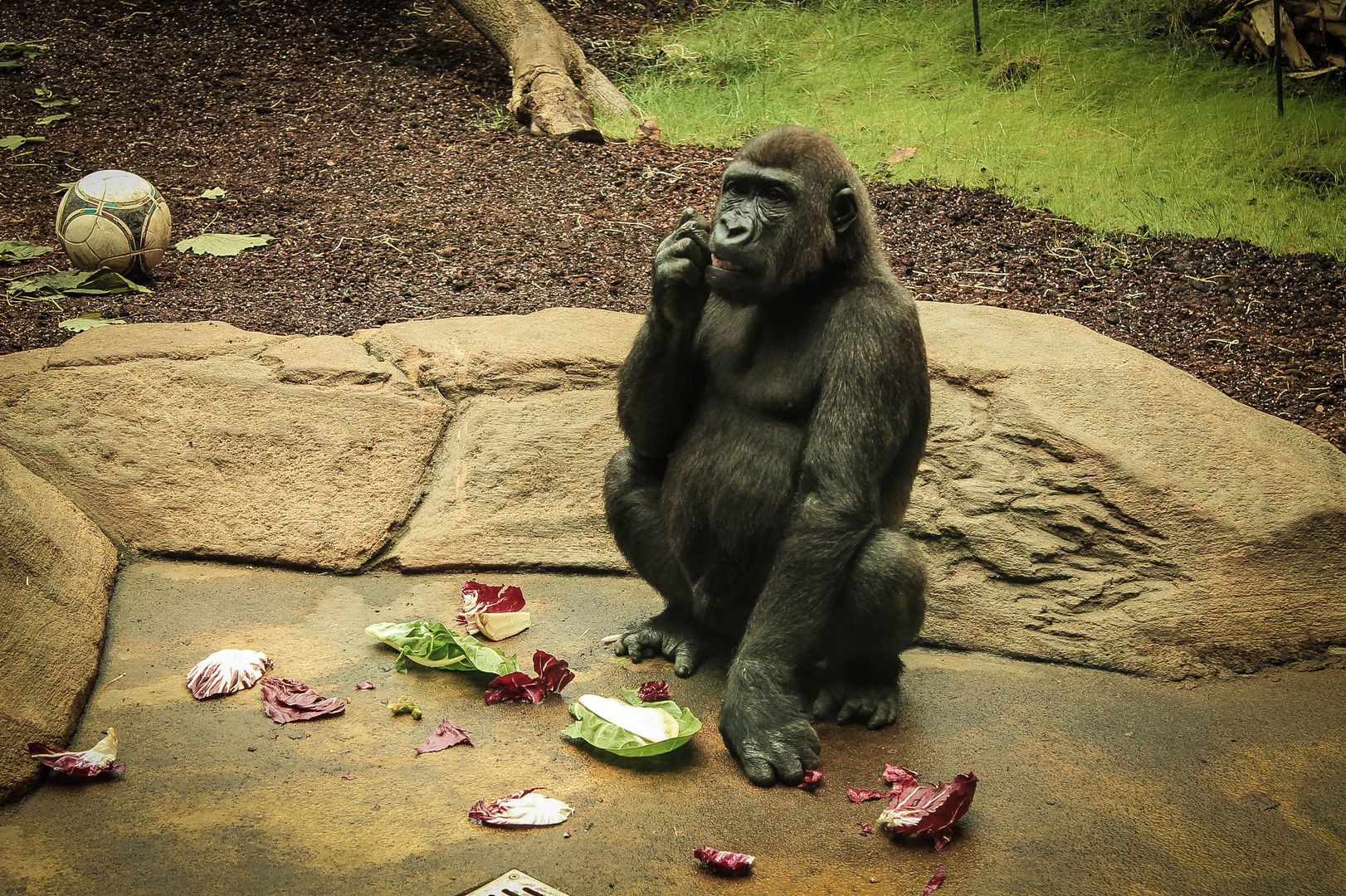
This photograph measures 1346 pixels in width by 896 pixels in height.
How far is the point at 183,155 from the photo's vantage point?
29.1 ft

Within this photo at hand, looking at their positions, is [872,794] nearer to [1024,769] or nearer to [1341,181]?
[1024,769]

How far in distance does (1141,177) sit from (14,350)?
7.72 metres

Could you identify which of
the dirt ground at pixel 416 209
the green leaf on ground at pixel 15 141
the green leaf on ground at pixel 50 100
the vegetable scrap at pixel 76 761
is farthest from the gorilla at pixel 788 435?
the green leaf on ground at pixel 50 100

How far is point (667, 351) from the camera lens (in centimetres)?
389

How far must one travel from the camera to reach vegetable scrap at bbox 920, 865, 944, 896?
2.77 metres

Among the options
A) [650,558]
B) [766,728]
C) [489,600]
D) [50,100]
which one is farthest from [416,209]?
[766,728]

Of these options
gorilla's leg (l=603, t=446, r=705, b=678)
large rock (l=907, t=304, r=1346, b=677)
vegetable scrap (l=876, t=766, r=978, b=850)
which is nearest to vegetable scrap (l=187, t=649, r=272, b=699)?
gorilla's leg (l=603, t=446, r=705, b=678)

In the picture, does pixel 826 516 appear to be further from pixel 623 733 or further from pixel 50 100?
pixel 50 100

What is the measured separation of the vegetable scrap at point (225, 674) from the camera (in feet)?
12.1

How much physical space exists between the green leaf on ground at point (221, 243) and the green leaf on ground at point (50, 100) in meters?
3.01

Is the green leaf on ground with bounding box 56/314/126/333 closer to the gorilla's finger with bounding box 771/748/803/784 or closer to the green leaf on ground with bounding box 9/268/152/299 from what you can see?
the green leaf on ground with bounding box 9/268/152/299

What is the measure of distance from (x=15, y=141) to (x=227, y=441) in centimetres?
565

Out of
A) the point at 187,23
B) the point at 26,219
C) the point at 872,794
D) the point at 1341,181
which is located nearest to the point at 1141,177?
the point at 1341,181

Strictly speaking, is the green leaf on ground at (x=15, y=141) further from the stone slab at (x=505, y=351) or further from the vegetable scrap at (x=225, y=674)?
the vegetable scrap at (x=225, y=674)
